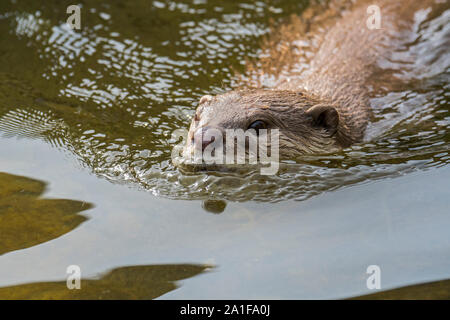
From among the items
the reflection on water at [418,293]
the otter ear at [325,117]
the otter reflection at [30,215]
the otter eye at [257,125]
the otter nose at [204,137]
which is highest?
the otter ear at [325,117]

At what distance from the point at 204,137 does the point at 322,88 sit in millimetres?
1706

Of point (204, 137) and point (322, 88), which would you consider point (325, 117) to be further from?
point (204, 137)

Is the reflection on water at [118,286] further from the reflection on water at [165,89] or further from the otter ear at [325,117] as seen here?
the otter ear at [325,117]

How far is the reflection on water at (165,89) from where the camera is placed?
440cm

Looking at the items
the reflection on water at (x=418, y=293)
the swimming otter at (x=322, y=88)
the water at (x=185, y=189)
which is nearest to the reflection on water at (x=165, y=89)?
the water at (x=185, y=189)

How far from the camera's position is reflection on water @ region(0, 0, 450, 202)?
440cm

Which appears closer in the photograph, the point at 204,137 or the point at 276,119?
the point at 204,137

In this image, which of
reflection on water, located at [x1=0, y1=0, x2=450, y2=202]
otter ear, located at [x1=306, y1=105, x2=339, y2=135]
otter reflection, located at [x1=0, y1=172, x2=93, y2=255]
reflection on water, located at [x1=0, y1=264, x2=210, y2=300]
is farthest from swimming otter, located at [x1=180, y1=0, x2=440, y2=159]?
reflection on water, located at [x1=0, y1=264, x2=210, y2=300]

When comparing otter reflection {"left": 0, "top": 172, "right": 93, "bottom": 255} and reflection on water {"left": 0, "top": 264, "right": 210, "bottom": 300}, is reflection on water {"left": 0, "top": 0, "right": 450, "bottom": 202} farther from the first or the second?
reflection on water {"left": 0, "top": 264, "right": 210, "bottom": 300}

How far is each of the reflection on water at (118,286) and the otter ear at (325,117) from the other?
1751 millimetres

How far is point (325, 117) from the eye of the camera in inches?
181

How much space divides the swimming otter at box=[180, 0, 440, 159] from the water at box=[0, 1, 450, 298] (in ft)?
0.47

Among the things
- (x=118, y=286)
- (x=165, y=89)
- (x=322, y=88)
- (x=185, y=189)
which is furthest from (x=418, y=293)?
(x=165, y=89)

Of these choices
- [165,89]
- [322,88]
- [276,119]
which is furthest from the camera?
[165,89]
